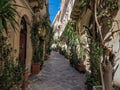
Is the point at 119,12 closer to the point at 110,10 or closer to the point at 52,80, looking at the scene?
the point at 110,10

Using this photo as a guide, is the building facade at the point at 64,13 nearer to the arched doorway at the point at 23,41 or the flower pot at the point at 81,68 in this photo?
the flower pot at the point at 81,68

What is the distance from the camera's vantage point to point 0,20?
4.68 m

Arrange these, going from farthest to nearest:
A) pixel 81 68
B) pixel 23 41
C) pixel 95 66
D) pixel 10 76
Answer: pixel 81 68 → pixel 23 41 → pixel 95 66 → pixel 10 76

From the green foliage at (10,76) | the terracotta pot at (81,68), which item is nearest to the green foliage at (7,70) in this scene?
the green foliage at (10,76)


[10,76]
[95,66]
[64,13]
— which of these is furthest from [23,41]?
[64,13]

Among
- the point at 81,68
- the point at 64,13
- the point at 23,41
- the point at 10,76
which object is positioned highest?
the point at 64,13

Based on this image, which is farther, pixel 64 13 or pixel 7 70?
pixel 64 13

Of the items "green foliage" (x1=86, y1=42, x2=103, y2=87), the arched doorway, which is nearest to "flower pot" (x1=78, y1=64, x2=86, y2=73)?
the arched doorway

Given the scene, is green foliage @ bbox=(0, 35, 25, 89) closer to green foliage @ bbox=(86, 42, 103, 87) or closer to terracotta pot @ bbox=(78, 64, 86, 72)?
green foliage @ bbox=(86, 42, 103, 87)

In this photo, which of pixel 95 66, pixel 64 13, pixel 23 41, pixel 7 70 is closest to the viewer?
pixel 7 70

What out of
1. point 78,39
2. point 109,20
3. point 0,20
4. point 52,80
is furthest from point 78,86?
point 78,39

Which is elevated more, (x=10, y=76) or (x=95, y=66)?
(x=95, y=66)

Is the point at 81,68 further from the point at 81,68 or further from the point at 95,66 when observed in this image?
the point at 95,66

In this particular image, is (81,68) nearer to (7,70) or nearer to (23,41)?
(23,41)
